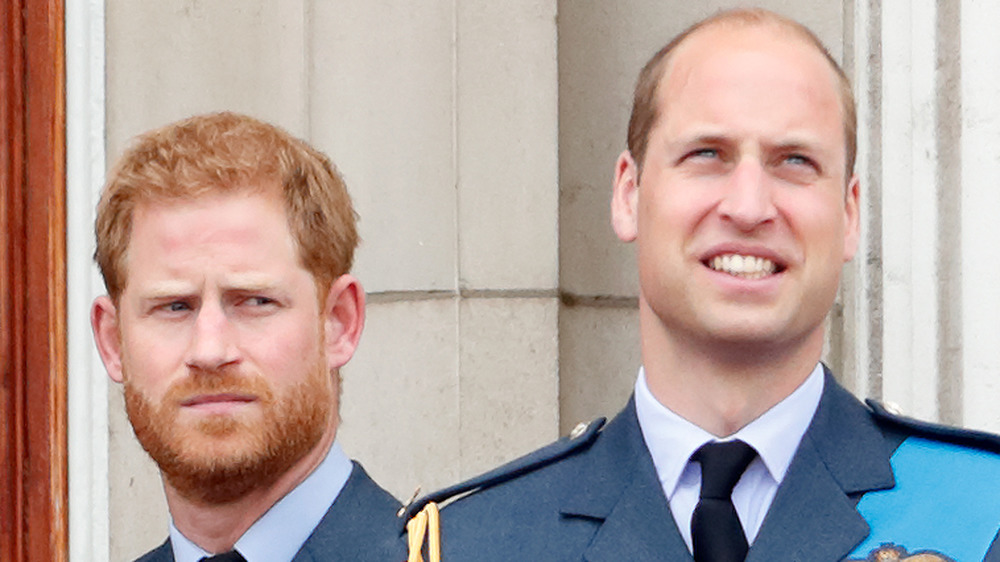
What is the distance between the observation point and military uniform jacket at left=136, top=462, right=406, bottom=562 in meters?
2.89

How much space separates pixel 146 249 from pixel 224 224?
17 cm

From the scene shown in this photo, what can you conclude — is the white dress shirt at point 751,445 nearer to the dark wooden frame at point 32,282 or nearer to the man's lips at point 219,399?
the man's lips at point 219,399

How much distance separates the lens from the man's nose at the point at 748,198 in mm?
2393

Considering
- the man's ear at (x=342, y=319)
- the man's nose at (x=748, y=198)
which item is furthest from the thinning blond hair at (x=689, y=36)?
the man's ear at (x=342, y=319)

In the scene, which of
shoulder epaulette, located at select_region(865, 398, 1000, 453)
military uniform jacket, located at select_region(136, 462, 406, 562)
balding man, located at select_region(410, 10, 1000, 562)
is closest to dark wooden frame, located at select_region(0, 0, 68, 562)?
military uniform jacket, located at select_region(136, 462, 406, 562)

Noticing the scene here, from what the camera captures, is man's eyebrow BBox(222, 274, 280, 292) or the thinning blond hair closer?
the thinning blond hair

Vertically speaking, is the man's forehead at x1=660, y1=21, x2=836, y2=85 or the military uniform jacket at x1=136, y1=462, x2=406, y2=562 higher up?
the man's forehead at x1=660, y1=21, x2=836, y2=85

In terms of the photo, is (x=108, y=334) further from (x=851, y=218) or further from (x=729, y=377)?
(x=851, y=218)

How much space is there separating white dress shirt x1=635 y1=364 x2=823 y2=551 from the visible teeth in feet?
0.70

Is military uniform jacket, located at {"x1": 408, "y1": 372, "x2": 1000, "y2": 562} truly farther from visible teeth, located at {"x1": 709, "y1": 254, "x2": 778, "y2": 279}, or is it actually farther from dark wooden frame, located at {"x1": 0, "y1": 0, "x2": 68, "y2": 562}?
dark wooden frame, located at {"x1": 0, "y1": 0, "x2": 68, "y2": 562}

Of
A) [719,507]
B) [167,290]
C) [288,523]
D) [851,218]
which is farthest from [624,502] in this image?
[167,290]

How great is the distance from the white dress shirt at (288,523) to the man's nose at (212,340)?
305mm

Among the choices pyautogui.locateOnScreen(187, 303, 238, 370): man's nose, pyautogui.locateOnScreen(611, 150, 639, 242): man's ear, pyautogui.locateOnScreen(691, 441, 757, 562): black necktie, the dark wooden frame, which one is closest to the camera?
pyautogui.locateOnScreen(691, 441, 757, 562): black necktie

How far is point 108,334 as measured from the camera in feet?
10.1
